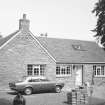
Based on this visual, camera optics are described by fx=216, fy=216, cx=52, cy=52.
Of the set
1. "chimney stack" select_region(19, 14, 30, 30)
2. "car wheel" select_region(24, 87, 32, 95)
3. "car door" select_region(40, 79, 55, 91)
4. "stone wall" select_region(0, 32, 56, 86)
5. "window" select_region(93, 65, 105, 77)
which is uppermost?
"chimney stack" select_region(19, 14, 30, 30)

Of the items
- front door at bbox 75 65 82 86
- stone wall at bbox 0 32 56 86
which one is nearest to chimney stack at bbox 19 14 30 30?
stone wall at bbox 0 32 56 86

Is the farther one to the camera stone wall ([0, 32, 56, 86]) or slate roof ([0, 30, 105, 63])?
slate roof ([0, 30, 105, 63])

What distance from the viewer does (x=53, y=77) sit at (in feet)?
84.2

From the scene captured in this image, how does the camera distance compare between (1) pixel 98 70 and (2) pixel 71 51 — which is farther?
(2) pixel 71 51

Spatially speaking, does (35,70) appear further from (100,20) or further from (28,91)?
(100,20)

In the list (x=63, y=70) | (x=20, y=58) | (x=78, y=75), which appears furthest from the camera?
(x=78, y=75)

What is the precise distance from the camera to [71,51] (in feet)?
97.3

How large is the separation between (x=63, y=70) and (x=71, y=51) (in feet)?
12.7

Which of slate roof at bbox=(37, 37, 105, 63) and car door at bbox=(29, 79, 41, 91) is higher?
slate roof at bbox=(37, 37, 105, 63)

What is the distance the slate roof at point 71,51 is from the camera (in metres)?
27.7

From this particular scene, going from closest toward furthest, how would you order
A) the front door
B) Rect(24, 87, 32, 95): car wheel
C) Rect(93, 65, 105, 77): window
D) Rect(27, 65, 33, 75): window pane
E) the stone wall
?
Rect(24, 87, 32, 95): car wheel
the stone wall
Rect(27, 65, 33, 75): window pane
the front door
Rect(93, 65, 105, 77): window

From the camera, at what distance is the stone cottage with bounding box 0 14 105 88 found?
2339 centimetres

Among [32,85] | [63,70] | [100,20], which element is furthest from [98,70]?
[32,85]

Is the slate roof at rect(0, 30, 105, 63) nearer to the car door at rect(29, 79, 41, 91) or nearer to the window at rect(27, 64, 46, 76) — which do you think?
the window at rect(27, 64, 46, 76)
